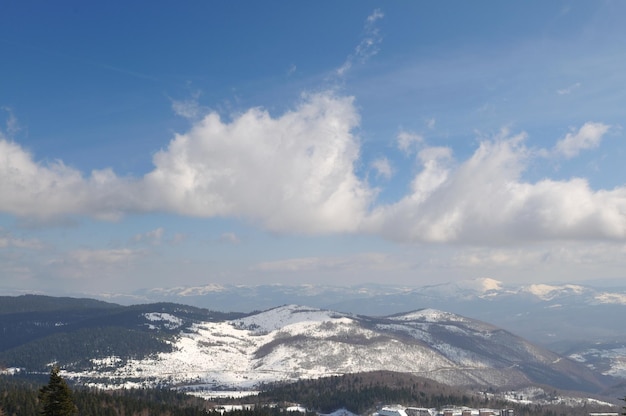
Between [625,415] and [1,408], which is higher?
[625,415]

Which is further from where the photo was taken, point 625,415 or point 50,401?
point 625,415

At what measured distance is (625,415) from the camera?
89.9m

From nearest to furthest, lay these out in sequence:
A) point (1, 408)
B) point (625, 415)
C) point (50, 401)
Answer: point (50, 401), point (625, 415), point (1, 408)

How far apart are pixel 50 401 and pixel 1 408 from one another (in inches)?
5870

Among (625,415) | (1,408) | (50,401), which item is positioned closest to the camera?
(50,401)

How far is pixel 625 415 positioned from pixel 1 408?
189 meters

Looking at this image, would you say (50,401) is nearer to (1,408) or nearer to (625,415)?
(625,415)

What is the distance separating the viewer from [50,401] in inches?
2886

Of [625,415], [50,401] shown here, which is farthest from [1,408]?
[625,415]

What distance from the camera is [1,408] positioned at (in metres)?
197

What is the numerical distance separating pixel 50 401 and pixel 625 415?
82007 mm

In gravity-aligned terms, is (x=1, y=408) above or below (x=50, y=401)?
below
